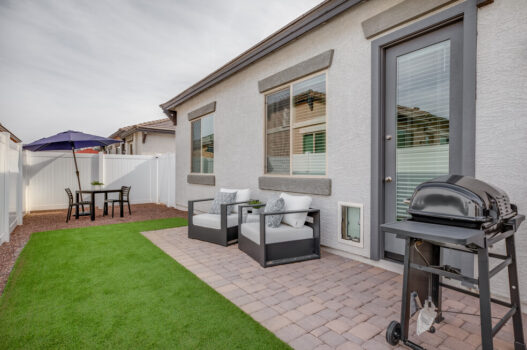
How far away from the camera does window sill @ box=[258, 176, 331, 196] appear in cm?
389

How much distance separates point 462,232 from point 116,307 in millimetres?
2721

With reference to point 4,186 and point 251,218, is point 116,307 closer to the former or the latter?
point 251,218

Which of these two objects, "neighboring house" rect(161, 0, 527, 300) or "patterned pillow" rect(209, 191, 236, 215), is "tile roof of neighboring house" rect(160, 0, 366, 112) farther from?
"patterned pillow" rect(209, 191, 236, 215)

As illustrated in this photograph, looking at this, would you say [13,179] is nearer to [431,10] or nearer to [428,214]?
[428,214]

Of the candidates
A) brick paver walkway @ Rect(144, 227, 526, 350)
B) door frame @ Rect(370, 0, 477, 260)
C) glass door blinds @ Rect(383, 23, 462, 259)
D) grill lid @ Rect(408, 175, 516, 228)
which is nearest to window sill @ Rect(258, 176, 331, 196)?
door frame @ Rect(370, 0, 477, 260)

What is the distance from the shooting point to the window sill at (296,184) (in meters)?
3.89

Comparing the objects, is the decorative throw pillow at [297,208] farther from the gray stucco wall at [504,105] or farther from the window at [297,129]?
the gray stucco wall at [504,105]

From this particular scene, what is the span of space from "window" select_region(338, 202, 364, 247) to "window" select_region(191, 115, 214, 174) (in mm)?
4085

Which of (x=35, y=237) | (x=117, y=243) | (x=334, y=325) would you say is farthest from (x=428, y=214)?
(x=35, y=237)

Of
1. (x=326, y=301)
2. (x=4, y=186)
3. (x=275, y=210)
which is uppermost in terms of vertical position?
(x=4, y=186)

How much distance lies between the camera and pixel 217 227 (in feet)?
14.5

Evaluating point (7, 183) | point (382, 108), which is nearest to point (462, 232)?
point (382, 108)

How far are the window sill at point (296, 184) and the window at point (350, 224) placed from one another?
0.33m

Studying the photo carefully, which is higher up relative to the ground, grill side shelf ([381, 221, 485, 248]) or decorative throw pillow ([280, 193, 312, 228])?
grill side shelf ([381, 221, 485, 248])
